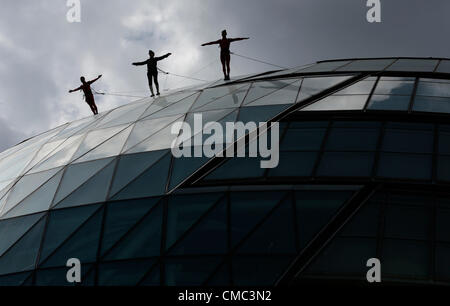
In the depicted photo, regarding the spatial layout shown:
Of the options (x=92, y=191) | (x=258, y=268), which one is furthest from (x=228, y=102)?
(x=258, y=268)

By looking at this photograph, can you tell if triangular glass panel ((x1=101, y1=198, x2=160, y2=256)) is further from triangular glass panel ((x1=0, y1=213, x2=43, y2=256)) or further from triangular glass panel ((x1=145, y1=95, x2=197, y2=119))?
triangular glass panel ((x1=145, y1=95, x2=197, y2=119))

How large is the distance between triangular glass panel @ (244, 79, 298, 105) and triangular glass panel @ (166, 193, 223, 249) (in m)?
6.02

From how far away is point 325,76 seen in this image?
A: 77.8ft

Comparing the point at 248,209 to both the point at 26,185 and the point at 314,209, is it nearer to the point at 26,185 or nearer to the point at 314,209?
the point at 314,209

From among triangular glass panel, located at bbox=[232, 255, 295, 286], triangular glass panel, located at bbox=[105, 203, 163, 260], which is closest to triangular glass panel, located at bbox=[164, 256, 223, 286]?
triangular glass panel, located at bbox=[232, 255, 295, 286]

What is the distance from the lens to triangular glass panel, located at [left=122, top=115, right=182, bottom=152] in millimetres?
20594

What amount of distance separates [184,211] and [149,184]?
76.7 inches

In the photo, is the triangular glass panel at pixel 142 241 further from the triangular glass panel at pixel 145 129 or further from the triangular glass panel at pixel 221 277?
the triangular glass panel at pixel 145 129

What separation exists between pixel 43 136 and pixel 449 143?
63.2ft

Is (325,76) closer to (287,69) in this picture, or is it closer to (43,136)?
(287,69)

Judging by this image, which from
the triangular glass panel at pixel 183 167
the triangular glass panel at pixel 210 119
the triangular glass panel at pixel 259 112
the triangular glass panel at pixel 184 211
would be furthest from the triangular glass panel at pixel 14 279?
the triangular glass panel at pixel 259 112

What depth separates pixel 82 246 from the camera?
52.5 ft

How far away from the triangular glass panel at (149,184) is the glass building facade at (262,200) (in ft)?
0.16

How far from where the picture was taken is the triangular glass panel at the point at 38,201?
61.9 feet
